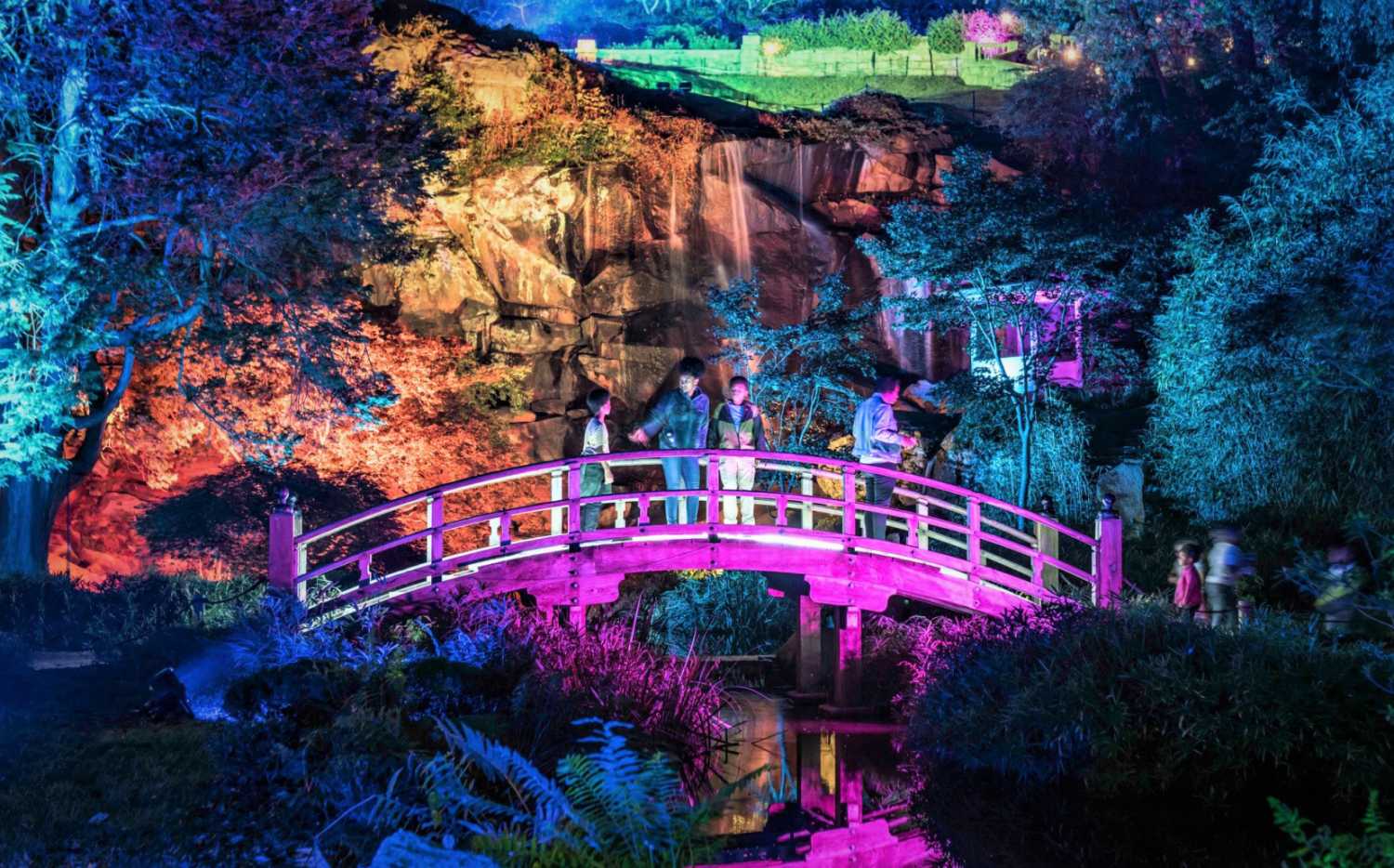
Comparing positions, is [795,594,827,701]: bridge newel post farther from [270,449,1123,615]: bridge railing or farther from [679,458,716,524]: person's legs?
[679,458,716,524]: person's legs

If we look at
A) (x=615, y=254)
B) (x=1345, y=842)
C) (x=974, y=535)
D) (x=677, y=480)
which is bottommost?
(x=1345, y=842)

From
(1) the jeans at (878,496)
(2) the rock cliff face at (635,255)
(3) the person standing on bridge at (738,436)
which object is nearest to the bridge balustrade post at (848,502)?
(1) the jeans at (878,496)

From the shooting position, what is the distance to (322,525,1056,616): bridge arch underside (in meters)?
12.0

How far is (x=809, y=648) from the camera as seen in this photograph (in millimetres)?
13414

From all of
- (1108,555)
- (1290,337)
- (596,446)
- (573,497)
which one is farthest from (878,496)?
(1290,337)

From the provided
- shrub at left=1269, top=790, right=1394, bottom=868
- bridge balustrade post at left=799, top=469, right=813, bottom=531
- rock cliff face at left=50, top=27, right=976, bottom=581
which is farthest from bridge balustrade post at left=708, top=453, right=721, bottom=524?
rock cliff face at left=50, top=27, right=976, bottom=581

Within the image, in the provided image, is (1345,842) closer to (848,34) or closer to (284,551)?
(284,551)

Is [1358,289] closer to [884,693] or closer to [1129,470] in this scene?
[1129,470]

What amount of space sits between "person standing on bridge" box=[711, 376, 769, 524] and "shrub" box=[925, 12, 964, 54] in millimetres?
28487

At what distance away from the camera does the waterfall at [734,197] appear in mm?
23719

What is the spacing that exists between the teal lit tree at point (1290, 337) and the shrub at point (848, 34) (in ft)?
73.3

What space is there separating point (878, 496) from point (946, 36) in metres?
29.5

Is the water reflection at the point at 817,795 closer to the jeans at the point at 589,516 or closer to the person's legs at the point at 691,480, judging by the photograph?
the person's legs at the point at 691,480

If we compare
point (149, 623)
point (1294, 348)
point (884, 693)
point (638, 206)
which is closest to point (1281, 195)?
point (1294, 348)
